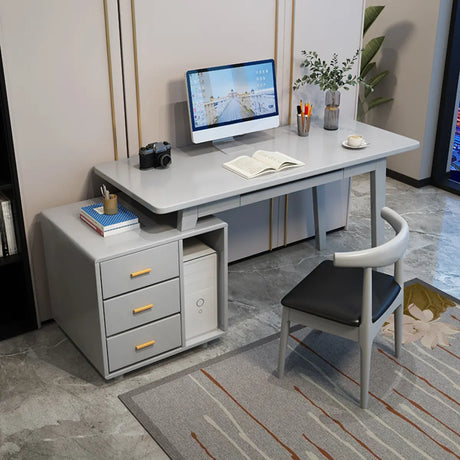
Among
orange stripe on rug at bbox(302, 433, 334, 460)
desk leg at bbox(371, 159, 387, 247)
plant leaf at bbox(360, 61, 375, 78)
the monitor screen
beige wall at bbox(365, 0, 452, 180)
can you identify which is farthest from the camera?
plant leaf at bbox(360, 61, 375, 78)

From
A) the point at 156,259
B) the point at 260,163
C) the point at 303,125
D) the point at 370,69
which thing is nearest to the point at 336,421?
the point at 156,259

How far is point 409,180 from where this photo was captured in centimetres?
476

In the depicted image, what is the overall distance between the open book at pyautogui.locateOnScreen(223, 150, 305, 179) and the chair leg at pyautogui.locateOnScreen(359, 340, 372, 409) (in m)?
0.84

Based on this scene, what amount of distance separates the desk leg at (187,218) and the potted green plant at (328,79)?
3.62 ft

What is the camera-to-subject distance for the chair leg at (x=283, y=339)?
8.64ft

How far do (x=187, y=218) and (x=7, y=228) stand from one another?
785 mm

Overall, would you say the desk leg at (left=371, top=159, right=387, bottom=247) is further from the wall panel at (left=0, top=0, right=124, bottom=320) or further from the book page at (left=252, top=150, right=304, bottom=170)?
the wall panel at (left=0, top=0, right=124, bottom=320)

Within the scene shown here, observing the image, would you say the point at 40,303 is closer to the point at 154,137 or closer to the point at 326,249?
the point at 154,137

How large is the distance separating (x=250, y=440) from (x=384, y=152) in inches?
58.8

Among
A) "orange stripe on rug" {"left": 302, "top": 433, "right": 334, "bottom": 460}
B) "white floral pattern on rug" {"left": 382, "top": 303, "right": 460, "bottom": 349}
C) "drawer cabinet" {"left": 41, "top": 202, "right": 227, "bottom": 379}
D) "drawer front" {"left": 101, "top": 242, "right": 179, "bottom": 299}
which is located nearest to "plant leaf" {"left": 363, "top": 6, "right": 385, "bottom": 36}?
"white floral pattern on rug" {"left": 382, "top": 303, "right": 460, "bottom": 349}

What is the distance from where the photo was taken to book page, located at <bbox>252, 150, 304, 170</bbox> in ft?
9.68

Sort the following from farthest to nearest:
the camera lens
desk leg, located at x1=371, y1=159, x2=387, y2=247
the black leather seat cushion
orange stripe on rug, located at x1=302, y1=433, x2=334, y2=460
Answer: desk leg, located at x1=371, y1=159, x2=387, y2=247
the camera lens
the black leather seat cushion
orange stripe on rug, located at x1=302, y1=433, x2=334, y2=460

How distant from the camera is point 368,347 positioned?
2.50 m

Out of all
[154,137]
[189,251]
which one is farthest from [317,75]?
[189,251]
